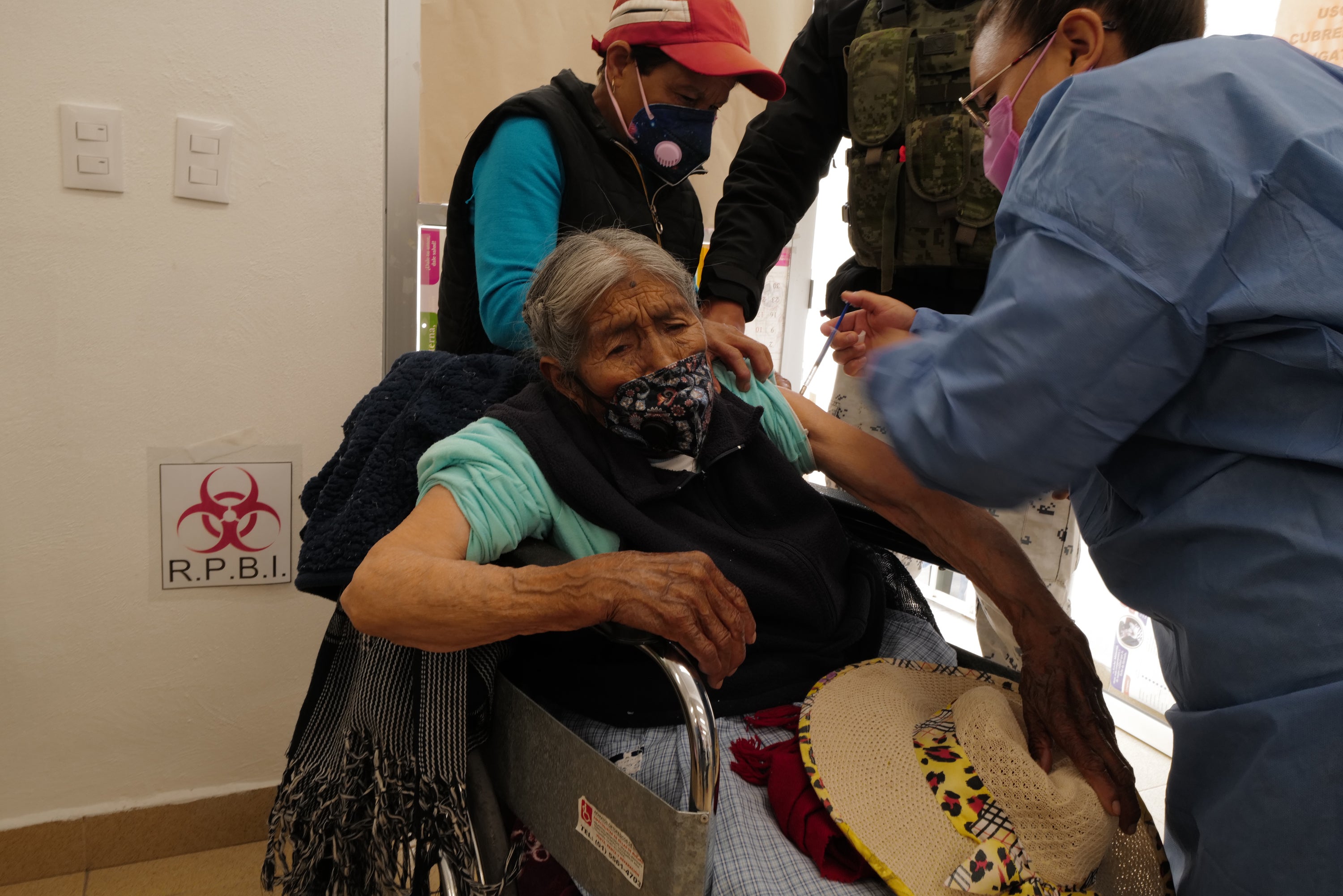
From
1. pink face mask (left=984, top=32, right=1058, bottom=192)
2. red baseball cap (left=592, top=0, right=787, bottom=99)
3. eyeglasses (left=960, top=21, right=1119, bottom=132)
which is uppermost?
red baseball cap (left=592, top=0, right=787, bottom=99)

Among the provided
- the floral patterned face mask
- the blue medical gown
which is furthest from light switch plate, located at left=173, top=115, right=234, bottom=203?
the blue medical gown

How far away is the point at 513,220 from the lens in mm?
1523

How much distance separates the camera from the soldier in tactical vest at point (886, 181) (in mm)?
1815

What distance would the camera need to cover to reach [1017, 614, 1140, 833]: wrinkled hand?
1021 millimetres

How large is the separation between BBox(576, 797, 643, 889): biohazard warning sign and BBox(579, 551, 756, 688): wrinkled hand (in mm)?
194

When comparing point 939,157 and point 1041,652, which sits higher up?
point 939,157

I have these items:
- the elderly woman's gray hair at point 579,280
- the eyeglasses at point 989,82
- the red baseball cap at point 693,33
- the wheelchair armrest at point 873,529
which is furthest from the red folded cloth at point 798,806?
the red baseball cap at point 693,33

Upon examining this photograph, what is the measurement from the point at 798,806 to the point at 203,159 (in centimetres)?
172

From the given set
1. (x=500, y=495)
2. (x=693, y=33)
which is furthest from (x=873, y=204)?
(x=500, y=495)

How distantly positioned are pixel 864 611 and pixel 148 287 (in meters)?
1.59

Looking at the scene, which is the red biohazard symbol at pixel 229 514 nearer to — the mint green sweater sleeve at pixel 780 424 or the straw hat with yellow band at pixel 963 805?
the mint green sweater sleeve at pixel 780 424

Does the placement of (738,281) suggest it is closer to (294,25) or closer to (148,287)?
(294,25)

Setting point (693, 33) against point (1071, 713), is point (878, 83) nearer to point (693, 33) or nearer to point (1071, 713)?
point (693, 33)

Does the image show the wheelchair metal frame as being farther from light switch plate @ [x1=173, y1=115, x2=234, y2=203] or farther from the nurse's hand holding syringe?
light switch plate @ [x1=173, y1=115, x2=234, y2=203]
